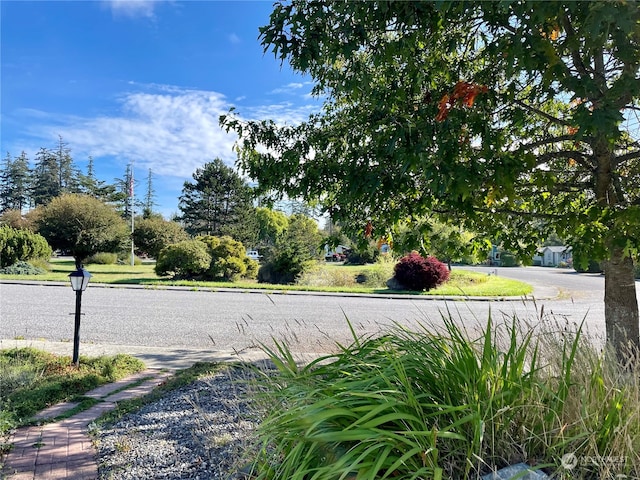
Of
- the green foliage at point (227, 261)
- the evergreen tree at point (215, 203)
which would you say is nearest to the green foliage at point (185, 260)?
the green foliage at point (227, 261)

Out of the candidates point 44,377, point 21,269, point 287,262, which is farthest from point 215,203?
point 44,377

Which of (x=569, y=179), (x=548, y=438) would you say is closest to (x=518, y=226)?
(x=569, y=179)

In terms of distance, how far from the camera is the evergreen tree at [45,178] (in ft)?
165

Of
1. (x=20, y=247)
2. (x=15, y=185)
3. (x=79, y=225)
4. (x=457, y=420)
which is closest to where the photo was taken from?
(x=457, y=420)

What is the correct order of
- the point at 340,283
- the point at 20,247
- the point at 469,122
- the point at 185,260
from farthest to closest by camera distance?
the point at 20,247 < the point at 340,283 < the point at 185,260 < the point at 469,122

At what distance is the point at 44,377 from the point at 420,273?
13920 mm

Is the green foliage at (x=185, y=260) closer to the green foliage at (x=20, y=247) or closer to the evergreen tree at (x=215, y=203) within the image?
the green foliage at (x=20, y=247)

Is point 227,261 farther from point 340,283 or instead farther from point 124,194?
Result: point 124,194

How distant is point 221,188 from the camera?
4309 centimetres

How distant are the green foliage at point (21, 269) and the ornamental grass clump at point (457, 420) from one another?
22216mm

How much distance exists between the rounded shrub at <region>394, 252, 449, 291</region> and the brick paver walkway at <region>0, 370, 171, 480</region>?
13.8 meters

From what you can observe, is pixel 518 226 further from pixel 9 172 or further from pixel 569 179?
pixel 9 172

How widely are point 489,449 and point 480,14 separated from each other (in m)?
2.60

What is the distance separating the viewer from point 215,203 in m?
43.8
